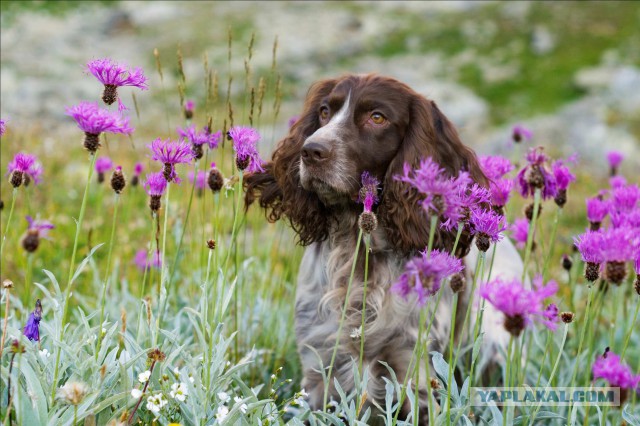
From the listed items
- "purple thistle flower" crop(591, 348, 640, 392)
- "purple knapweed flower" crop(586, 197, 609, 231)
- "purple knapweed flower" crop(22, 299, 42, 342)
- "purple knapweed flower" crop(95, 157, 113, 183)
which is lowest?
"purple knapweed flower" crop(22, 299, 42, 342)

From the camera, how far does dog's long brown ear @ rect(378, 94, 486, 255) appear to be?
2.96m

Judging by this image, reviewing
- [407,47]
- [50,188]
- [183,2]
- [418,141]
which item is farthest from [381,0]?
[418,141]

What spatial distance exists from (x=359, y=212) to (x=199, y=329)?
40.8 inches

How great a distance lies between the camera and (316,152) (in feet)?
9.11

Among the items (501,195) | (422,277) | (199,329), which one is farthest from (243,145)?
(501,195)

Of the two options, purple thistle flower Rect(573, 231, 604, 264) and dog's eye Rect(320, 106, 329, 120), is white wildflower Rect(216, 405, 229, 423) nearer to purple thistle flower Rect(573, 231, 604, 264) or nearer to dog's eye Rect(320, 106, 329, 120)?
purple thistle flower Rect(573, 231, 604, 264)

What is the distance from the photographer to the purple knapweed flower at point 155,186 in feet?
7.19

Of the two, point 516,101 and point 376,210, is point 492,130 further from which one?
point 376,210

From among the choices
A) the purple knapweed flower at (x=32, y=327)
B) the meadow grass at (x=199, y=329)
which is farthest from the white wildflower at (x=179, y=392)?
the purple knapweed flower at (x=32, y=327)

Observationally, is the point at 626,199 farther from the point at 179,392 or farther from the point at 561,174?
the point at 179,392

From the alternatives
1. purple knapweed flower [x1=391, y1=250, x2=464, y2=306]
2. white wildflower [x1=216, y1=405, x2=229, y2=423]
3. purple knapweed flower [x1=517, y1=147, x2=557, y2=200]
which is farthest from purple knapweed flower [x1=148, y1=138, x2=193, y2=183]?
purple knapweed flower [x1=517, y1=147, x2=557, y2=200]

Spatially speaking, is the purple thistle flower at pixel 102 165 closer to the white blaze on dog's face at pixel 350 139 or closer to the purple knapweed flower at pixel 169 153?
the white blaze on dog's face at pixel 350 139

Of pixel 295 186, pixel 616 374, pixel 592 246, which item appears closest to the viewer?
pixel 616 374

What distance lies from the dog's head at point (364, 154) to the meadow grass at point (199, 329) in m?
0.27
